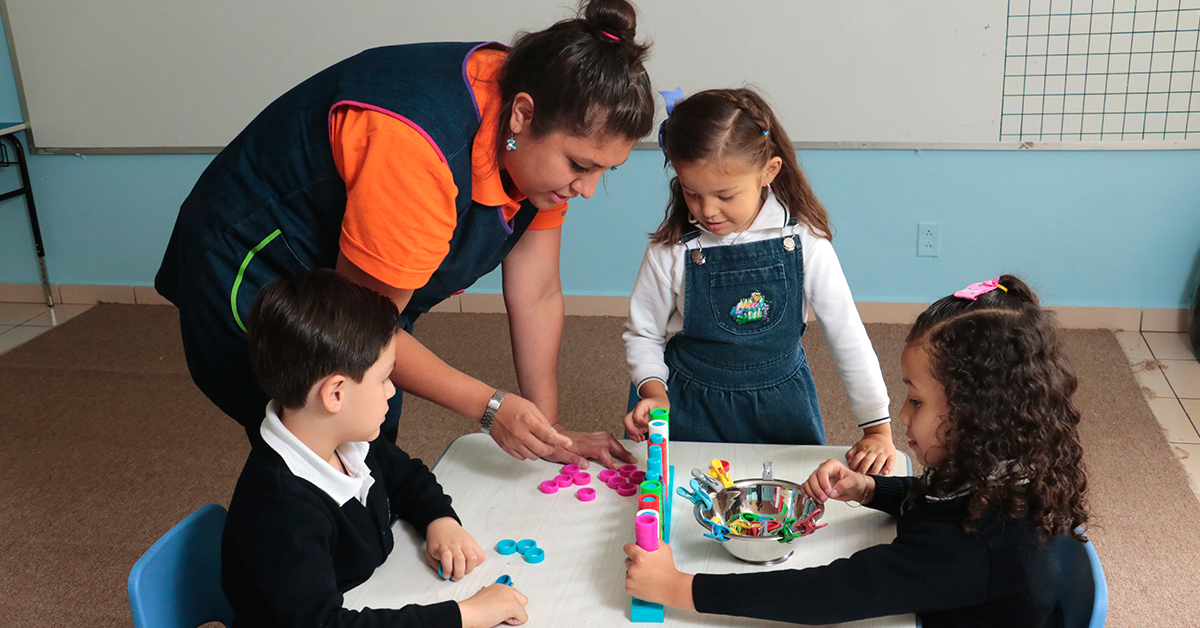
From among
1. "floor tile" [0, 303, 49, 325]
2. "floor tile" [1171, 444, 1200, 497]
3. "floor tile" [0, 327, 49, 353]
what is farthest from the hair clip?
"floor tile" [0, 303, 49, 325]

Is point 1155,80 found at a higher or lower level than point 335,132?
lower

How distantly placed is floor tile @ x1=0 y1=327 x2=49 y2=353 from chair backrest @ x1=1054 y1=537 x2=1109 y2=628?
341cm

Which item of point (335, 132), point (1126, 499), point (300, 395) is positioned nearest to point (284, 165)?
point (335, 132)

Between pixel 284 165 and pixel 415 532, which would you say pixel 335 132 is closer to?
pixel 284 165

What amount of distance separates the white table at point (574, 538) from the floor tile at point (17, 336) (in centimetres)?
271

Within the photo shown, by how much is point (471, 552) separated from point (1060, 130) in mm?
2570

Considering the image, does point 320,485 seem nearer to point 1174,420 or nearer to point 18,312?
point 1174,420

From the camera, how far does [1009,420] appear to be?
1.06 m

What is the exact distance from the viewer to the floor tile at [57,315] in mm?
3613

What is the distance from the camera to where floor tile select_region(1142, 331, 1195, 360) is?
298 centimetres

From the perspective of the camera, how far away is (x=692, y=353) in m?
1.65

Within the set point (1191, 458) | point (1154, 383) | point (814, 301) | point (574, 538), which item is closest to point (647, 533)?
point (574, 538)

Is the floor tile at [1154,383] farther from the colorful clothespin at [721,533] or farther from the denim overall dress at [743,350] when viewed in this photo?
the colorful clothespin at [721,533]

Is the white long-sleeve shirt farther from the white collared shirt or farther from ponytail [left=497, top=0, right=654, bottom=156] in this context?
the white collared shirt
